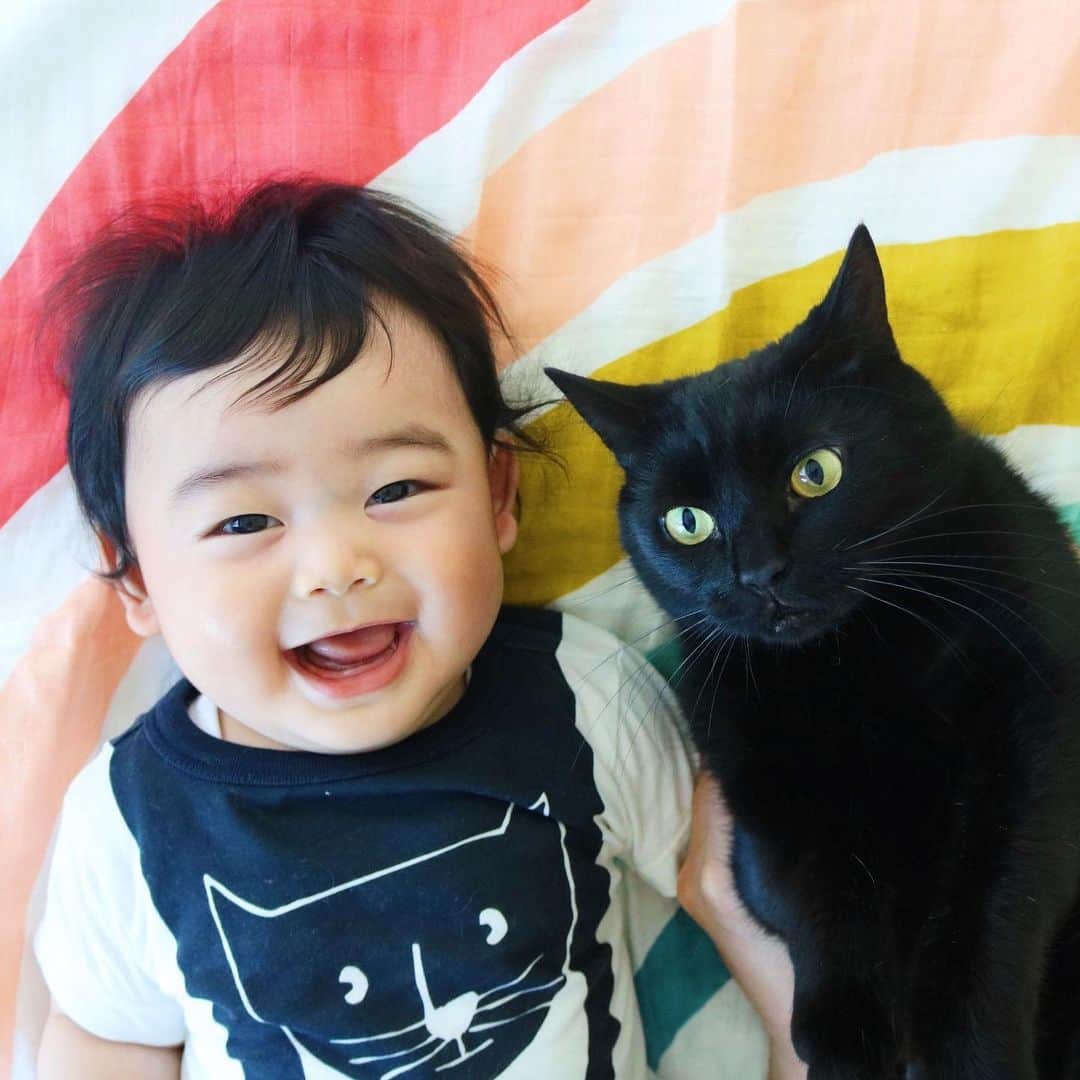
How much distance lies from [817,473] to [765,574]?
110 mm

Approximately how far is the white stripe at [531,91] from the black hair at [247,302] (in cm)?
7

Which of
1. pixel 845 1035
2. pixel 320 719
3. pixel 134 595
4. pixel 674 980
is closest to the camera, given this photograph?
pixel 845 1035

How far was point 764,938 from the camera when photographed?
103 centimetres

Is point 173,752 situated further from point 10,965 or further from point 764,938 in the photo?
point 764,938

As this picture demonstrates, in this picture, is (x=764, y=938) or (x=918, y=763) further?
(x=764, y=938)

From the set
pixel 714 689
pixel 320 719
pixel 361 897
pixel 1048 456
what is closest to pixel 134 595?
pixel 320 719

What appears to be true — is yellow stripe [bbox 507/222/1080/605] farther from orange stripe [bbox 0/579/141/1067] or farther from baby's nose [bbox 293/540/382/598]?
orange stripe [bbox 0/579/141/1067]

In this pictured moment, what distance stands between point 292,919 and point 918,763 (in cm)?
60

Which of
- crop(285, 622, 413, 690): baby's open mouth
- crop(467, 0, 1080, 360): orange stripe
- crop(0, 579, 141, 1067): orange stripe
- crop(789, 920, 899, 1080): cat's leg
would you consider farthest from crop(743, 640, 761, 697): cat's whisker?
crop(0, 579, 141, 1067): orange stripe

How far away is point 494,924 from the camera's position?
3.15 feet

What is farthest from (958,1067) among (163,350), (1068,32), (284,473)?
A: (1068,32)

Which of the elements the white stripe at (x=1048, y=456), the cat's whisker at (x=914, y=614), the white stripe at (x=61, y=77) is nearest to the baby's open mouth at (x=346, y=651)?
the cat's whisker at (x=914, y=614)

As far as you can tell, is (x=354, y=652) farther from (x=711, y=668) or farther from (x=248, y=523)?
(x=711, y=668)

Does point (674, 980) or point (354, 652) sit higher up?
point (354, 652)
